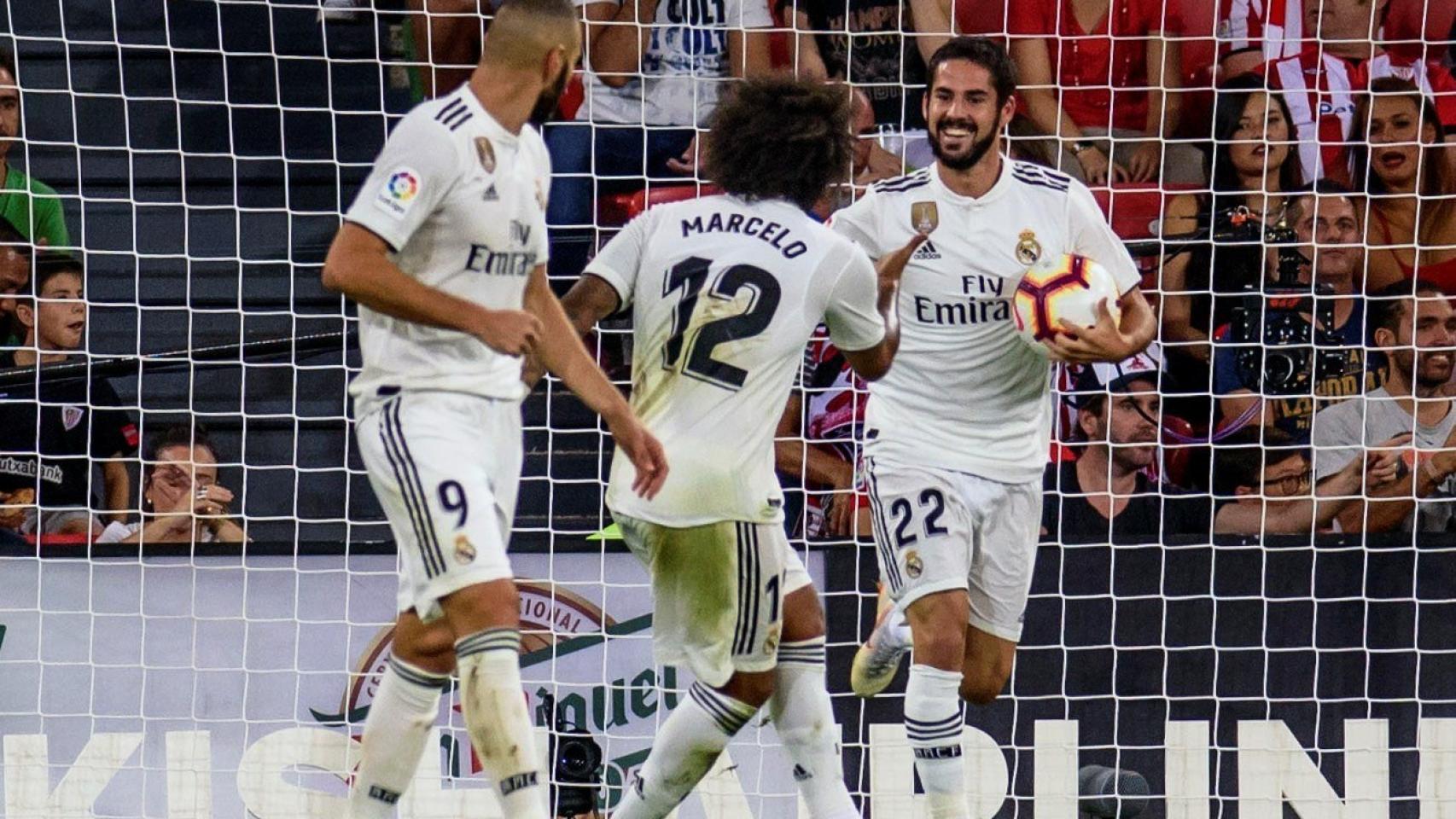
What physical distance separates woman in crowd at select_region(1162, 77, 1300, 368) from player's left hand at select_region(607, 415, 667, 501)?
3569 mm

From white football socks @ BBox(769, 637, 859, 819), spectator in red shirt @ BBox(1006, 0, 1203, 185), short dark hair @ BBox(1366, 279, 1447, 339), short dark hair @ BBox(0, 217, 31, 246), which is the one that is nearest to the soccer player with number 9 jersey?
white football socks @ BBox(769, 637, 859, 819)

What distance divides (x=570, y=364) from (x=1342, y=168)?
4782 millimetres

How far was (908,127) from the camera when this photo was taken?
7.98 meters

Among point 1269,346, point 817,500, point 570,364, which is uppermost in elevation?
point 570,364

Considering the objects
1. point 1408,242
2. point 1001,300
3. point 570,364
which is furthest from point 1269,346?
point 570,364

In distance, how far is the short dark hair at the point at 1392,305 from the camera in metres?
7.58

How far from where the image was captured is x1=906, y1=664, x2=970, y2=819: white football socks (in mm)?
5180

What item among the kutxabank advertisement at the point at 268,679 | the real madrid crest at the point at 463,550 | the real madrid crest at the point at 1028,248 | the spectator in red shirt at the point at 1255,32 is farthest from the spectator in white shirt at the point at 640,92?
the real madrid crest at the point at 463,550

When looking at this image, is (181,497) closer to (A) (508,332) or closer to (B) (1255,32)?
(A) (508,332)

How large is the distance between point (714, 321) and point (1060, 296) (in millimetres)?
1019

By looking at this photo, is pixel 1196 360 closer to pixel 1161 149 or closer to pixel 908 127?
pixel 1161 149

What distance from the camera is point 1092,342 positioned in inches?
201

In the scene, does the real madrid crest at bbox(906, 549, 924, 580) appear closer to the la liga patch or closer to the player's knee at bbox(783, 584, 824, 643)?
the player's knee at bbox(783, 584, 824, 643)

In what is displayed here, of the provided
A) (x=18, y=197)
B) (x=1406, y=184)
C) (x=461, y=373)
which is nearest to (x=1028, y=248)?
(x=461, y=373)
